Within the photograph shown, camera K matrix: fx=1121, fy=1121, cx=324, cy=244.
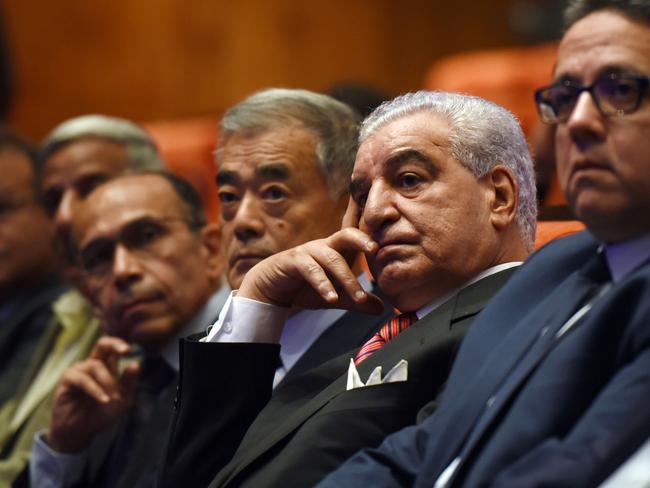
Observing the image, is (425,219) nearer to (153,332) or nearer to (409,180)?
(409,180)

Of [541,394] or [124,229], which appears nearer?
[541,394]

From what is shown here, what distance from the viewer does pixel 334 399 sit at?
4.98 ft

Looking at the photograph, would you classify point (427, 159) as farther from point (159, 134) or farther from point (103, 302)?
point (159, 134)

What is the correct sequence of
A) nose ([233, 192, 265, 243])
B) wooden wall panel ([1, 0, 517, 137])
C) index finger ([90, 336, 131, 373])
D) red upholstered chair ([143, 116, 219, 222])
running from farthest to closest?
wooden wall panel ([1, 0, 517, 137]) < red upholstered chair ([143, 116, 219, 222]) < index finger ([90, 336, 131, 373]) < nose ([233, 192, 265, 243])

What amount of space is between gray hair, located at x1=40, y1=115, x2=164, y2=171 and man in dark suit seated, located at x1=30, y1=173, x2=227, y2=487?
51 cm

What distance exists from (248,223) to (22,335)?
1102 millimetres

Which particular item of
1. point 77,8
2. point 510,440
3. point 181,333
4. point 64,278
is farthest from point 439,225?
point 77,8

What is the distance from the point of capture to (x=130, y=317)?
94.6 inches

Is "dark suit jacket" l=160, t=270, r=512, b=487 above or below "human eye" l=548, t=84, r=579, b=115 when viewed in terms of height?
below

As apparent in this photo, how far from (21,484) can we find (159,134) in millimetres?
2385

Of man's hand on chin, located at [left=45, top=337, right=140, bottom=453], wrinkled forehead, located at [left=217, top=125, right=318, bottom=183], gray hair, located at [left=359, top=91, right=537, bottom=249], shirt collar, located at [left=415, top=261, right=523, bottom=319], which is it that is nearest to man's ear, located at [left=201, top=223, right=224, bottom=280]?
man's hand on chin, located at [left=45, top=337, right=140, bottom=453]

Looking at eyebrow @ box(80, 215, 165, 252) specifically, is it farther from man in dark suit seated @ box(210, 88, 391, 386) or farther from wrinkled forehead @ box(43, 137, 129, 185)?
wrinkled forehead @ box(43, 137, 129, 185)

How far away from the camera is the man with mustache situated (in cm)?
259

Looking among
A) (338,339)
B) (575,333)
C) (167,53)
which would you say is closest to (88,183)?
(338,339)
